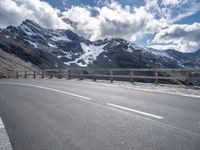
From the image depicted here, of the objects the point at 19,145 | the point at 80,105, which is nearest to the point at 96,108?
the point at 80,105

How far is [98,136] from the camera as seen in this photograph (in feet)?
17.2

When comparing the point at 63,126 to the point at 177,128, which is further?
the point at 63,126

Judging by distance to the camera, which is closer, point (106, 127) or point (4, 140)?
point (4, 140)

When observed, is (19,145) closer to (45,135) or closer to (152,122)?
(45,135)

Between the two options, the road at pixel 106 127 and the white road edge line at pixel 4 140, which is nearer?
the road at pixel 106 127

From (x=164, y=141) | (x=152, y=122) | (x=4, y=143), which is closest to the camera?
(x=164, y=141)

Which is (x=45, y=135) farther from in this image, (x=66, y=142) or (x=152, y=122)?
(x=152, y=122)

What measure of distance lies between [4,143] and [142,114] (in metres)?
3.86

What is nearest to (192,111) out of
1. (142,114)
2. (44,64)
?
(142,114)

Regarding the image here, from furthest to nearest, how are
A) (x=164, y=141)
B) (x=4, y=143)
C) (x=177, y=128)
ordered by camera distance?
(x=177, y=128) → (x=4, y=143) → (x=164, y=141)

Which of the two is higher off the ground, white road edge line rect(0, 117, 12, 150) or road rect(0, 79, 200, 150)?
road rect(0, 79, 200, 150)

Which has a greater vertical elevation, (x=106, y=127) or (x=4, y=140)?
(x=106, y=127)

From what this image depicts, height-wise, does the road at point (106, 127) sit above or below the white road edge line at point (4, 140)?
above

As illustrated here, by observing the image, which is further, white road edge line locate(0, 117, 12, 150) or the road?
white road edge line locate(0, 117, 12, 150)
